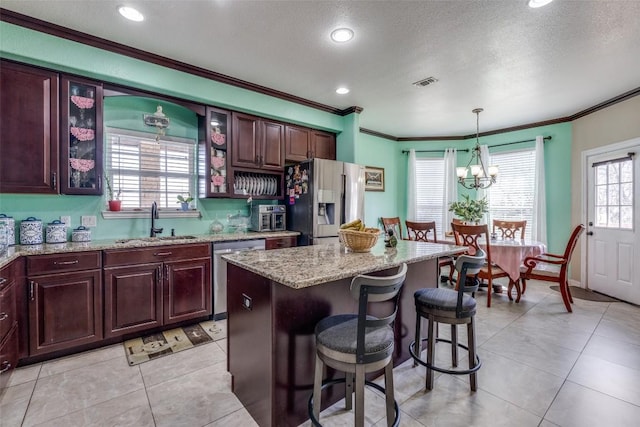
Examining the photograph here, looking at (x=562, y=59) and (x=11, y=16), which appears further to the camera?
(x=562, y=59)

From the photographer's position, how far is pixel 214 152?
347cm

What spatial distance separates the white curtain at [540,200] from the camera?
16.0ft

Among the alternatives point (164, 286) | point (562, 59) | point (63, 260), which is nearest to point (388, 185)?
point (562, 59)

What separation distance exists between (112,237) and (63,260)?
752 mm

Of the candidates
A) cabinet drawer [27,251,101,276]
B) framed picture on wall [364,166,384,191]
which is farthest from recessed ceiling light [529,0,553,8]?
cabinet drawer [27,251,101,276]

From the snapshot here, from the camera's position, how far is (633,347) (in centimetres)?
260

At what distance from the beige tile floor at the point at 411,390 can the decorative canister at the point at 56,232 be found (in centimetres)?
106

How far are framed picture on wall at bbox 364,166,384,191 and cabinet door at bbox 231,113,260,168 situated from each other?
2.51 metres

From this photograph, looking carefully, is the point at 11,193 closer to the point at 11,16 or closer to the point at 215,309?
the point at 11,16

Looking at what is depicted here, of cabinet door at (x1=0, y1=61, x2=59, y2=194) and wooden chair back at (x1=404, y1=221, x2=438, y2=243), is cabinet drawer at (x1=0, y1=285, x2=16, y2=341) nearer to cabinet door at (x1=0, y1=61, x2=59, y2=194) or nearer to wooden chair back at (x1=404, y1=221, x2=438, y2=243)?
cabinet door at (x1=0, y1=61, x2=59, y2=194)

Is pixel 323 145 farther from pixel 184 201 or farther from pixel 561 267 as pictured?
pixel 561 267

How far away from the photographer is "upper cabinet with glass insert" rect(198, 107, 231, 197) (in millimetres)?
3414

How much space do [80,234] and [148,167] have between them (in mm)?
979

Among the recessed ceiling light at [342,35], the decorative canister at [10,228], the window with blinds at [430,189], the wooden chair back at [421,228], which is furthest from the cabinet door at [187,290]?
the window with blinds at [430,189]
